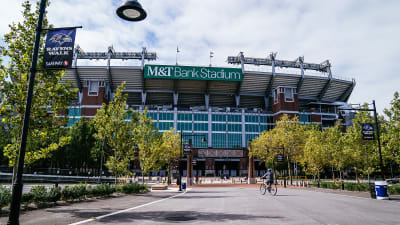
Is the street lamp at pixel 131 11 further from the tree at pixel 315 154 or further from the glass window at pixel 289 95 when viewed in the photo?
the glass window at pixel 289 95

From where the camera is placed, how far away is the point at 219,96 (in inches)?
3346

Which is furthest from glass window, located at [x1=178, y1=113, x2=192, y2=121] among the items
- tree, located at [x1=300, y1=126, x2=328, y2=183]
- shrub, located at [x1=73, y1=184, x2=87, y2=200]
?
shrub, located at [x1=73, y1=184, x2=87, y2=200]

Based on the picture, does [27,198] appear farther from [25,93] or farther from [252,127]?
[252,127]

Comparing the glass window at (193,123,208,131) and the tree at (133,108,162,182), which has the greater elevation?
the glass window at (193,123,208,131)

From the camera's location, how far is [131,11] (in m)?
7.99

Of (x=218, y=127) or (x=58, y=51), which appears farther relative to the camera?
(x=218, y=127)

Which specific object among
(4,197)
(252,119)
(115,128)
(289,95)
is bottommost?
(4,197)

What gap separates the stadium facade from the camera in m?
73.7

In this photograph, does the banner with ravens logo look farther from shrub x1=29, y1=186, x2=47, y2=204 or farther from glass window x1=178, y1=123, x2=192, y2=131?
glass window x1=178, y1=123, x2=192, y2=131

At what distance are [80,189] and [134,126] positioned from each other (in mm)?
8704

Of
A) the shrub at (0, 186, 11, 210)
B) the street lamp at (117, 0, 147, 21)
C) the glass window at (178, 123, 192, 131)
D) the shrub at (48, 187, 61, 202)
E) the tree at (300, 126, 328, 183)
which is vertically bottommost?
the shrub at (48, 187, 61, 202)

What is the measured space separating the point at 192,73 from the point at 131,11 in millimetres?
65039

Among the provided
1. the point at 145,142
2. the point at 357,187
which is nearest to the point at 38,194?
the point at 145,142

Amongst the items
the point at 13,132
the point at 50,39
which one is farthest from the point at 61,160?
the point at 50,39
